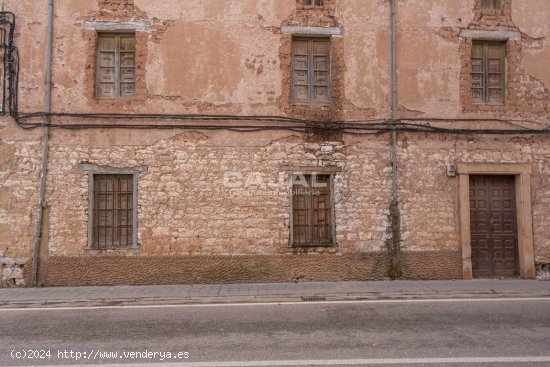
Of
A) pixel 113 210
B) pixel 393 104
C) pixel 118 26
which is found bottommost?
pixel 113 210

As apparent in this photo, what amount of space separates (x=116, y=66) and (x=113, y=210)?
11.1ft

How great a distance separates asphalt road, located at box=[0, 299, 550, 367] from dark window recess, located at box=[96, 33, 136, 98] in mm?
5278

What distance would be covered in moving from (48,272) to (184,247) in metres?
3.03

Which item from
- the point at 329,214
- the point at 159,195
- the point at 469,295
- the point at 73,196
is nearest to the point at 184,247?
the point at 159,195

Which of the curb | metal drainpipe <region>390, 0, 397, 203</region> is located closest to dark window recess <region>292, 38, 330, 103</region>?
metal drainpipe <region>390, 0, 397, 203</region>

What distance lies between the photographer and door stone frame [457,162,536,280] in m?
11.4

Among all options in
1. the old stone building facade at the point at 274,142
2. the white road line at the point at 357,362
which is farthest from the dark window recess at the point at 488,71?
the white road line at the point at 357,362

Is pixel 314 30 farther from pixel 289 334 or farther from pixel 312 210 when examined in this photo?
pixel 289 334

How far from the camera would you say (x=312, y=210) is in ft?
37.4

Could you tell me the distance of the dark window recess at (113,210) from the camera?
36.1 ft

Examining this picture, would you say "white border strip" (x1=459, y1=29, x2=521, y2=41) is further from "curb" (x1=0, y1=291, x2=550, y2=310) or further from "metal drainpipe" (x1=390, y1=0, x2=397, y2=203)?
"curb" (x1=0, y1=291, x2=550, y2=310)

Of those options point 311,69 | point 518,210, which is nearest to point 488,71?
point 518,210

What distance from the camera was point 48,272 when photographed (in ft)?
35.0

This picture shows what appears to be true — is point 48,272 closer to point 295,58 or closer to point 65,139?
point 65,139
